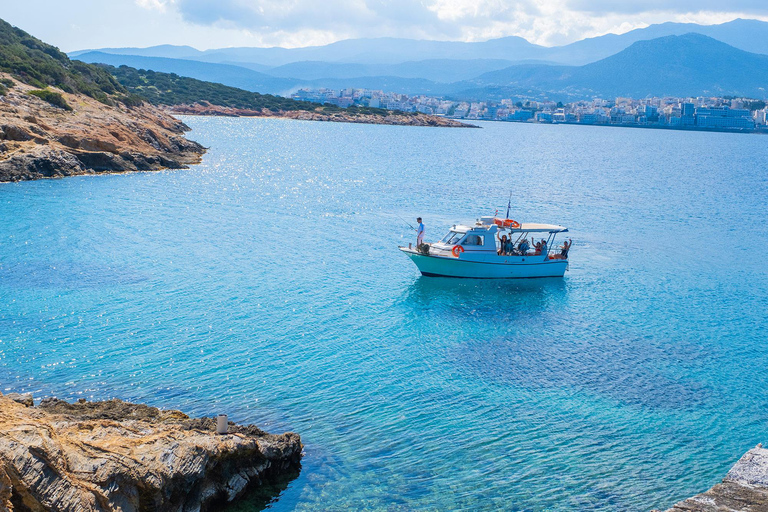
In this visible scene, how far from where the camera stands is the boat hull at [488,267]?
32.4 meters

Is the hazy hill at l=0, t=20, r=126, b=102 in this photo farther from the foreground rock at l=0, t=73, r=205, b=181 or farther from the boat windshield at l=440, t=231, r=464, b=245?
the boat windshield at l=440, t=231, r=464, b=245

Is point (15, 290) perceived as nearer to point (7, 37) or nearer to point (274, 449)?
point (274, 449)

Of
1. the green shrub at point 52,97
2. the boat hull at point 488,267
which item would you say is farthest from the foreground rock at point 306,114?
the boat hull at point 488,267

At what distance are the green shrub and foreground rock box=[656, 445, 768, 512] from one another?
63.8m

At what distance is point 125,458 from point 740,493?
10784mm

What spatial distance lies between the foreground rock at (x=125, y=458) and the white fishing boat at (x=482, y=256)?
17.9 m

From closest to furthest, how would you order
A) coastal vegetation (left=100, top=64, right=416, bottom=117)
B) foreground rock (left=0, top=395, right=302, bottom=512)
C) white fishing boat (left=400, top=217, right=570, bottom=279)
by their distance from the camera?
foreground rock (left=0, top=395, right=302, bottom=512) → white fishing boat (left=400, top=217, right=570, bottom=279) → coastal vegetation (left=100, top=64, right=416, bottom=117)

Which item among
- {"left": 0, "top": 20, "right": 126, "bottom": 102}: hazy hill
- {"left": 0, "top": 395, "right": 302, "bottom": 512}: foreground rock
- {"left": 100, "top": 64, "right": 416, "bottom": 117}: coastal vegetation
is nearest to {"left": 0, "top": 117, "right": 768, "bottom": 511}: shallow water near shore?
{"left": 0, "top": 395, "right": 302, "bottom": 512}: foreground rock

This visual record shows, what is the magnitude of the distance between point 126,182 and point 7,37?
48.5m

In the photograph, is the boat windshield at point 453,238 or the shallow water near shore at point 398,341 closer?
the shallow water near shore at point 398,341

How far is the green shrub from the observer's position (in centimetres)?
6200

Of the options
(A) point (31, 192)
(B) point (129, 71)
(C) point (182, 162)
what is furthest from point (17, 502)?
(B) point (129, 71)

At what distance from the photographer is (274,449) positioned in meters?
14.7

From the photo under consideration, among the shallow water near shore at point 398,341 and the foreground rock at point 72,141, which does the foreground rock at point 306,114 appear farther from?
the shallow water near shore at point 398,341
